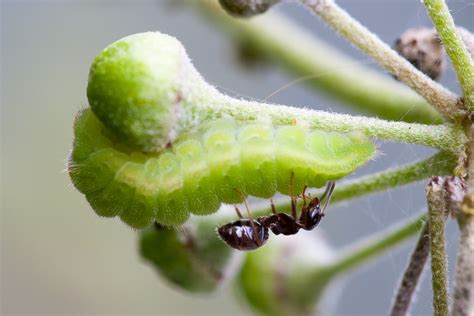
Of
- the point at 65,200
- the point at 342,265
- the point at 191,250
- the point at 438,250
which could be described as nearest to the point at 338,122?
the point at 438,250

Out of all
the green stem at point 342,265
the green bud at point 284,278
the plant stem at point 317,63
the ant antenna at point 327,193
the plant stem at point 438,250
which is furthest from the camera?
the green bud at point 284,278

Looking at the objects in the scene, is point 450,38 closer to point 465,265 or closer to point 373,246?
point 465,265

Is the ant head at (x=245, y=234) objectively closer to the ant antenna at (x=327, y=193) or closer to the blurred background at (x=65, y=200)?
the ant antenna at (x=327, y=193)

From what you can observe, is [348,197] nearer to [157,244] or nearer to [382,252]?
[382,252]

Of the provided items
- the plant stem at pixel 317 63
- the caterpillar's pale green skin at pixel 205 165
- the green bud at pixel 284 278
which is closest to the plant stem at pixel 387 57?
the caterpillar's pale green skin at pixel 205 165

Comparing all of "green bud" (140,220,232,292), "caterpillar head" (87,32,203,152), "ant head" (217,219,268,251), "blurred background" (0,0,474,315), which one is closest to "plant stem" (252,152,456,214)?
"ant head" (217,219,268,251)

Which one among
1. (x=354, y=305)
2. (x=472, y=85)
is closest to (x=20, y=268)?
(x=354, y=305)

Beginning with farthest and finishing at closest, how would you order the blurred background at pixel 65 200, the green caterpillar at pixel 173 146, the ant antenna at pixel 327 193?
the blurred background at pixel 65 200
the ant antenna at pixel 327 193
the green caterpillar at pixel 173 146
